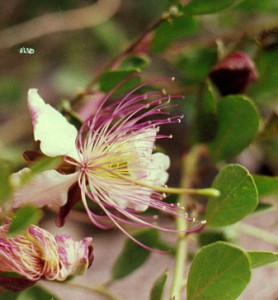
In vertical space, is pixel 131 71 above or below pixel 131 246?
above

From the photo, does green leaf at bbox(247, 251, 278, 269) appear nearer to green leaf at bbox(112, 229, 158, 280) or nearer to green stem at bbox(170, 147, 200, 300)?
green stem at bbox(170, 147, 200, 300)

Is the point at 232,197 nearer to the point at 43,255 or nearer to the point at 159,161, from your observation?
the point at 159,161

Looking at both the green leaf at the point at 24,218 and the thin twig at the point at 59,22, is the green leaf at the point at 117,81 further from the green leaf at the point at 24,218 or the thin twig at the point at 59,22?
the thin twig at the point at 59,22

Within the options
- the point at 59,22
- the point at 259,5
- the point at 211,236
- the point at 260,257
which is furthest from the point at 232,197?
the point at 59,22

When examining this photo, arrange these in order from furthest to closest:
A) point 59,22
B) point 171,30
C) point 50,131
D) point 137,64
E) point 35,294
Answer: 1. point 59,22
2. point 171,30
3. point 137,64
4. point 35,294
5. point 50,131

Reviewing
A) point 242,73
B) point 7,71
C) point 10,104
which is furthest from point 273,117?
point 7,71

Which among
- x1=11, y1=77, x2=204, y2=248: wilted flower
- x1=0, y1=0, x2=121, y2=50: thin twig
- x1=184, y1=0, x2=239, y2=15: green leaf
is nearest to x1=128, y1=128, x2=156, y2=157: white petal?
x1=11, y1=77, x2=204, y2=248: wilted flower

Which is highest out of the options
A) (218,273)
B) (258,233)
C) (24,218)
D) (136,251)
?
(24,218)

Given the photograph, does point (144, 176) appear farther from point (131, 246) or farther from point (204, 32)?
point (204, 32)
